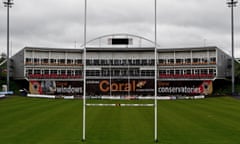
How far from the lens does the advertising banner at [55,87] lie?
85188 millimetres

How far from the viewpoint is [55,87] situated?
3403 inches

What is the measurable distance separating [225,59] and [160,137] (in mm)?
89732

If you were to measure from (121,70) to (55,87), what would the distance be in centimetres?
2064

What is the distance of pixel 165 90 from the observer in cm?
8662

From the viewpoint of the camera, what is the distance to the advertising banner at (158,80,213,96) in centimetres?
8250

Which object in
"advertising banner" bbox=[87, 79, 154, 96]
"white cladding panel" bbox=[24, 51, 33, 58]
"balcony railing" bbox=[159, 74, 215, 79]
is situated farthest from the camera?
"white cladding panel" bbox=[24, 51, 33, 58]

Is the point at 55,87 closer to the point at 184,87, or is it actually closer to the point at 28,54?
the point at 28,54

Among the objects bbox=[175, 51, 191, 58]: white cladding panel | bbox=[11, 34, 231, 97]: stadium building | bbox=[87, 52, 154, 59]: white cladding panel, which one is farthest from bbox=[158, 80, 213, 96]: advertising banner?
bbox=[87, 52, 154, 59]: white cladding panel

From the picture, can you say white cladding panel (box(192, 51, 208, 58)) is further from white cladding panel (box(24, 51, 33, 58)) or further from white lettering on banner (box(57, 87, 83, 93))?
white cladding panel (box(24, 51, 33, 58))

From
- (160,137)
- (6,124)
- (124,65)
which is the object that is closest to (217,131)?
(160,137)

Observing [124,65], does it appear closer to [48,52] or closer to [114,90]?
[114,90]

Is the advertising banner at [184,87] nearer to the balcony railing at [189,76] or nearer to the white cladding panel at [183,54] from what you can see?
the balcony railing at [189,76]

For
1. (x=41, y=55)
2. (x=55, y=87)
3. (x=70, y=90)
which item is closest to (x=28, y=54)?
(x=41, y=55)

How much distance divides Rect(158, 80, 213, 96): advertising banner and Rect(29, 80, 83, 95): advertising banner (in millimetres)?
21468
